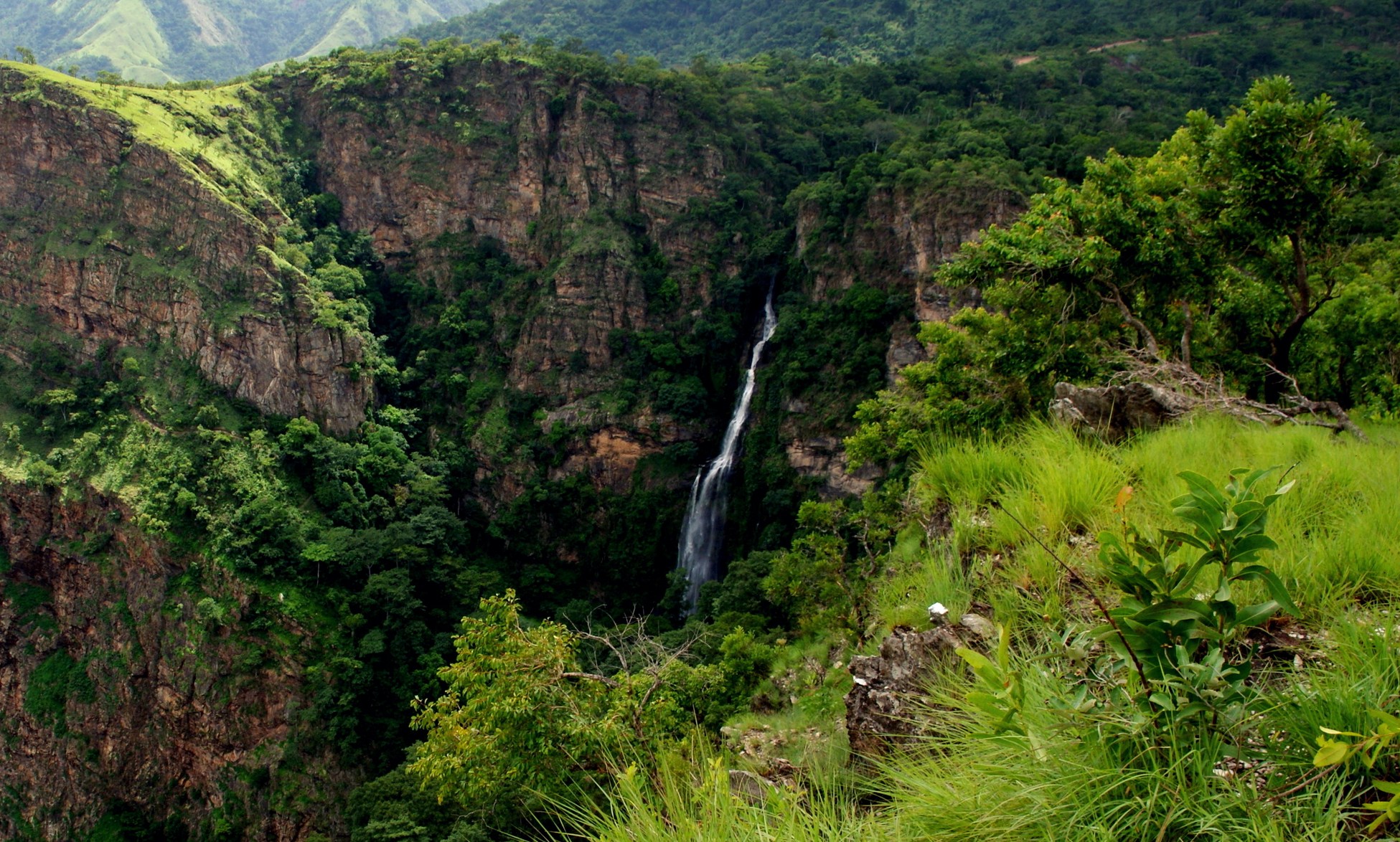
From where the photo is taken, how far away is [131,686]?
24.3 metres

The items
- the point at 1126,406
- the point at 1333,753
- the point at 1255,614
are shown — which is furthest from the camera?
the point at 1126,406

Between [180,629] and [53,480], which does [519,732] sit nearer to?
[180,629]

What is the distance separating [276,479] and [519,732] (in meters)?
26.7

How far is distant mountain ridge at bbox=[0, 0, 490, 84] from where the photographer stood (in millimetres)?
99625

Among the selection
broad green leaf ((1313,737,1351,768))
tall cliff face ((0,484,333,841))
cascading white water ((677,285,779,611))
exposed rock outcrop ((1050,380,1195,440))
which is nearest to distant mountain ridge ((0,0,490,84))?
tall cliff face ((0,484,333,841))

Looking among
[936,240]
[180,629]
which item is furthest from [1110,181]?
[180,629]

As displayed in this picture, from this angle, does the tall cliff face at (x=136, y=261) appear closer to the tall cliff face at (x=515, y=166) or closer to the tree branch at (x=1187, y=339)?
the tall cliff face at (x=515, y=166)

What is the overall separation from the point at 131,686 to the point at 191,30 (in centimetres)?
12482

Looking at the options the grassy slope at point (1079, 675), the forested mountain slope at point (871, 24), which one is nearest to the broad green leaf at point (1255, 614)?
the grassy slope at point (1079, 675)

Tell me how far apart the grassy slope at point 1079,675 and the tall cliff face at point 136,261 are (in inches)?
1275

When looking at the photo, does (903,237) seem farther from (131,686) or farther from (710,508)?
(131,686)

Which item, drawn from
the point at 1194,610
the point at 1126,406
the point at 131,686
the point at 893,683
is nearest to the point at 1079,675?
the point at 1194,610

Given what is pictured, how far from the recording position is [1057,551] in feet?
10.1

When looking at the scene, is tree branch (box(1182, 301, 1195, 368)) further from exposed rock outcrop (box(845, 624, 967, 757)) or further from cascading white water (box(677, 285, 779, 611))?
cascading white water (box(677, 285, 779, 611))
